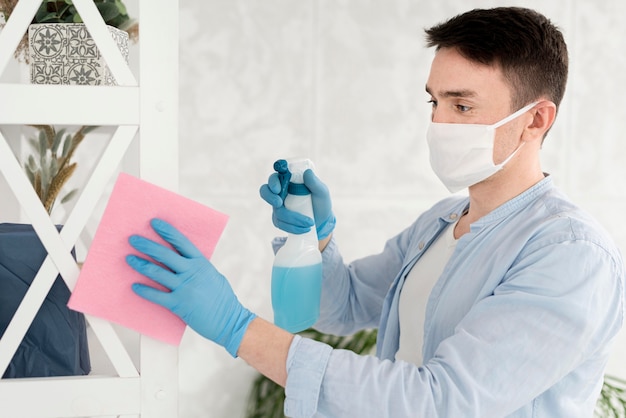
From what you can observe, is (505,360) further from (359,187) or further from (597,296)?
(359,187)

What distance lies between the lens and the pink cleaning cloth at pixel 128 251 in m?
0.78

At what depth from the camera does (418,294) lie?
4.11 feet

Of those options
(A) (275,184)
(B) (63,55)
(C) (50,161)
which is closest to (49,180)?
(C) (50,161)

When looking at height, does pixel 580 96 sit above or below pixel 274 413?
above

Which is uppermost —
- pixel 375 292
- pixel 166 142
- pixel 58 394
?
pixel 166 142

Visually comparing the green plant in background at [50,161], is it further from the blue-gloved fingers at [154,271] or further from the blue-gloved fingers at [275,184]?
the blue-gloved fingers at [275,184]

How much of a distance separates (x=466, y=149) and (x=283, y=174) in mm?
301

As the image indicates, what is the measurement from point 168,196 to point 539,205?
0.60 m

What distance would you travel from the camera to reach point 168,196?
0.80 meters

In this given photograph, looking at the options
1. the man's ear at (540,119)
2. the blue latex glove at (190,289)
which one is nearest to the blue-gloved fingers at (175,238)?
the blue latex glove at (190,289)

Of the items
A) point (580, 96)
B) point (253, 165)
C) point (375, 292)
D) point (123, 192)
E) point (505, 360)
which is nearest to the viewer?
point (123, 192)

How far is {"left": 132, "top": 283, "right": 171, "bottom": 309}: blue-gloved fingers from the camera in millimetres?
815

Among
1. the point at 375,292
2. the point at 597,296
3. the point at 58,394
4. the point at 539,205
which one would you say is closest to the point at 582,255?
the point at 597,296

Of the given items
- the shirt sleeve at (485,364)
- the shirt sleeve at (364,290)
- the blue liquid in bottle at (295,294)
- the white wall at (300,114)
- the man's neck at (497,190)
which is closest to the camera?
the shirt sleeve at (485,364)
